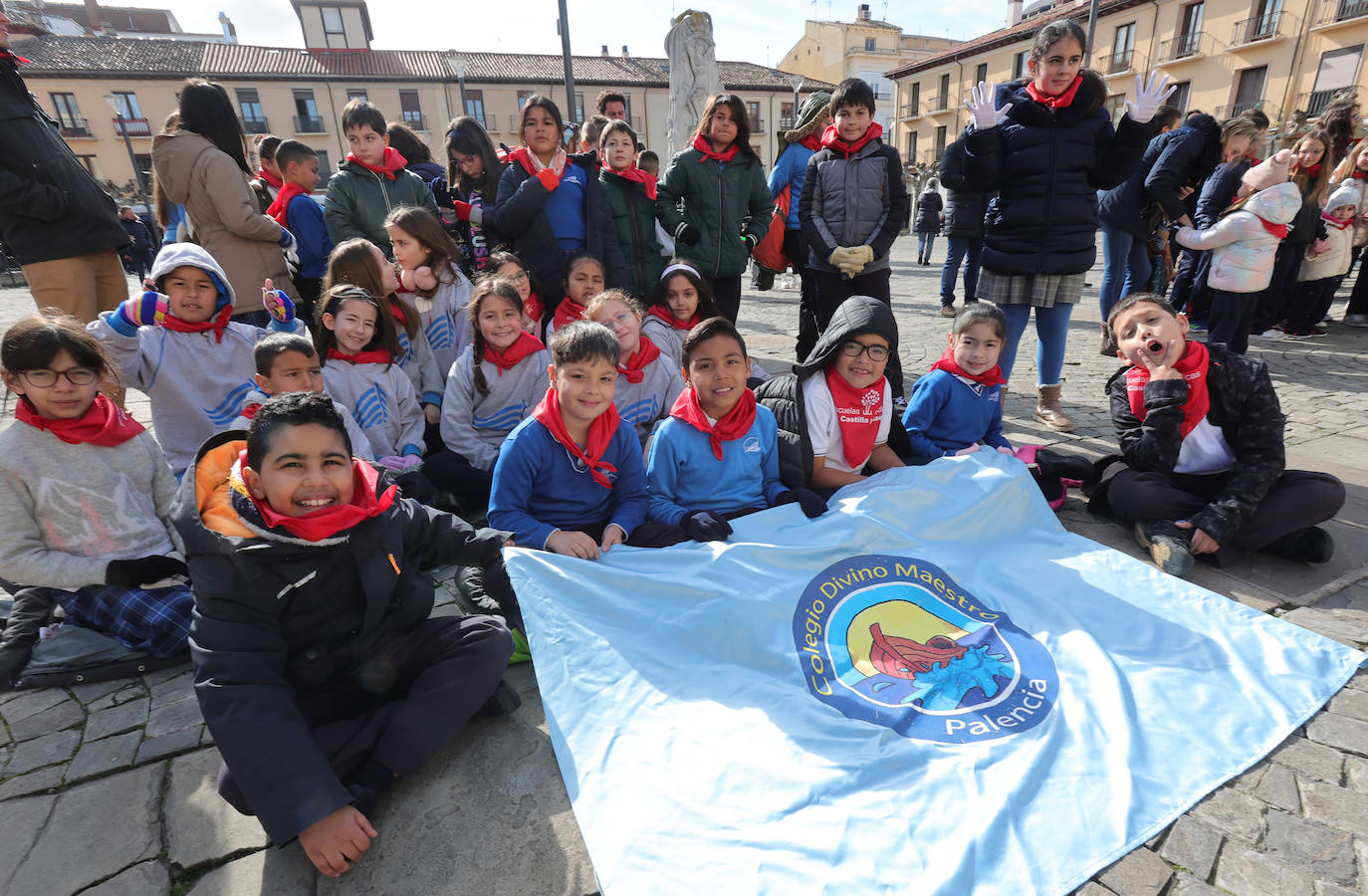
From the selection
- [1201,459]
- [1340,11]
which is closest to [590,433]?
[1201,459]

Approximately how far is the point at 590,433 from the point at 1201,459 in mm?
2766

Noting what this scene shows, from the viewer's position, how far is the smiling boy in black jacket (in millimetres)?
1661

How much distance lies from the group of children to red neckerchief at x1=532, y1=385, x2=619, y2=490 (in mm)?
14

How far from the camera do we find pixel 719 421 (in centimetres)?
297

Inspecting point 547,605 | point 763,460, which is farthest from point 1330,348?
point 547,605

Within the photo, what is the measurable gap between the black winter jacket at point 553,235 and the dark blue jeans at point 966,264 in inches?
137

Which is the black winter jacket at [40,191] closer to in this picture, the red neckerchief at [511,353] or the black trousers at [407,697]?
the red neckerchief at [511,353]

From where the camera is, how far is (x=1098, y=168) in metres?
4.14

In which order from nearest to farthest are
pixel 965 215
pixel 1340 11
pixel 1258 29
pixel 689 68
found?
pixel 965 215, pixel 689 68, pixel 1340 11, pixel 1258 29

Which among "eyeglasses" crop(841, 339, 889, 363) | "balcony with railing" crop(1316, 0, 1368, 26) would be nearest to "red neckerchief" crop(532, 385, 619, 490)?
"eyeglasses" crop(841, 339, 889, 363)

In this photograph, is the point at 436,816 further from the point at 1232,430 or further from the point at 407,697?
the point at 1232,430

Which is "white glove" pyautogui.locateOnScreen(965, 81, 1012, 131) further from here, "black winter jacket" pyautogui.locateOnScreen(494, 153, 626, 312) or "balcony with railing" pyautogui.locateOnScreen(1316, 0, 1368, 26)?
"balcony with railing" pyautogui.locateOnScreen(1316, 0, 1368, 26)

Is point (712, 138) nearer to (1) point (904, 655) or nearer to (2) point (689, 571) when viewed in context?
(2) point (689, 571)

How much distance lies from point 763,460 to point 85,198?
381cm
